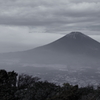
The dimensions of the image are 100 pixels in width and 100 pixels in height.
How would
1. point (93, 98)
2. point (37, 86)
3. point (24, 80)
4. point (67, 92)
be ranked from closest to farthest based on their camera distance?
point (93, 98)
point (67, 92)
point (37, 86)
point (24, 80)

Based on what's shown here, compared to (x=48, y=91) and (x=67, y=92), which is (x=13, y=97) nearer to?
(x=48, y=91)

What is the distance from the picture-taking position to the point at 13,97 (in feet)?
93.8

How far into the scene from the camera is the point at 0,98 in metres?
28.4

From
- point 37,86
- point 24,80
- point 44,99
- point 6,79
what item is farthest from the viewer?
point 24,80

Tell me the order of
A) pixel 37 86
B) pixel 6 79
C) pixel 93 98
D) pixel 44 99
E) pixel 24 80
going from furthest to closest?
pixel 24 80, pixel 6 79, pixel 37 86, pixel 44 99, pixel 93 98

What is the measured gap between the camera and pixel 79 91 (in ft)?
86.1

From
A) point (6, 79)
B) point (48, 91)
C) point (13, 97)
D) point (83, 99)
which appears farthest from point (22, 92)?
point (83, 99)

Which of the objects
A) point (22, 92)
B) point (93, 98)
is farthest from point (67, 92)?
point (22, 92)

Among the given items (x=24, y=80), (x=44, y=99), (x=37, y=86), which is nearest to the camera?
(x=44, y=99)

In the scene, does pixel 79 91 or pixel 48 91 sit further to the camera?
pixel 48 91

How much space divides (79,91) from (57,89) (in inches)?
176

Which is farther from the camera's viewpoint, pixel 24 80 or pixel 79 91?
pixel 24 80

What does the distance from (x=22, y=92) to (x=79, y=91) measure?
722 cm

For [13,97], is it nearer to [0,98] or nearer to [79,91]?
[0,98]
